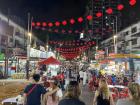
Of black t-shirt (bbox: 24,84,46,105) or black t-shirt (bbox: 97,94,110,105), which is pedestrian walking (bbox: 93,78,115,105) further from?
black t-shirt (bbox: 24,84,46,105)

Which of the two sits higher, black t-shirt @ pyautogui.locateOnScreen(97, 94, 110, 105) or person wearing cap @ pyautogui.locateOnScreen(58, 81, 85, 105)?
person wearing cap @ pyautogui.locateOnScreen(58, 81, 85, 105)

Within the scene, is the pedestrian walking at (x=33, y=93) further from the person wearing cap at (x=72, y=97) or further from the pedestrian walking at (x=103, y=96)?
the person wearing cap at (x=72, y=97)

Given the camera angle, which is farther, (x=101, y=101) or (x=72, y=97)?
(x=101, y=101)

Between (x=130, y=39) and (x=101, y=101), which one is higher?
(x=130, y=39)

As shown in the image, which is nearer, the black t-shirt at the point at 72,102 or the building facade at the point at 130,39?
the black t-shirt at the point at 72,102

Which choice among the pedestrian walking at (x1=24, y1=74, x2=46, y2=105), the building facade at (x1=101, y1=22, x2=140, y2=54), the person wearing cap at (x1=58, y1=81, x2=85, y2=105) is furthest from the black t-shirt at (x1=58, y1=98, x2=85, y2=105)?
the building facade at (x1=101, y1=22, x2=140, y2=54)

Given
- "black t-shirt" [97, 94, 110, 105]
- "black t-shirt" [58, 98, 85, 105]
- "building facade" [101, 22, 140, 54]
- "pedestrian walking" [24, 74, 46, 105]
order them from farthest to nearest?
"building facade" [101, 22, 140, 54] < "pedestrian walking" [24, 74, 46, 105] < "black t-shirt" [97, 94, 110, 105] < "black t-shirt" [58, 98, 85, 105]

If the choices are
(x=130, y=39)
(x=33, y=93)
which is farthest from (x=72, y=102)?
(x=130, y=39)

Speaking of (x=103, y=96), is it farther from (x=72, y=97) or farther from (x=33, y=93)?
(x=72, y=97)

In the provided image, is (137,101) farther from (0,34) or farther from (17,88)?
(0,34)

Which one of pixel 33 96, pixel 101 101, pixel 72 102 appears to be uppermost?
pixel 72 102

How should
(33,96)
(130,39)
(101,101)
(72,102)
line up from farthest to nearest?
(130,39)
(33,96)
(101,101)
(72,102)

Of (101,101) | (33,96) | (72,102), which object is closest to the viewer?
(72,102)

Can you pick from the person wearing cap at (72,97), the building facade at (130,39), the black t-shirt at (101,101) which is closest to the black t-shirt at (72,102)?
the person wearing cap at (72,97)
